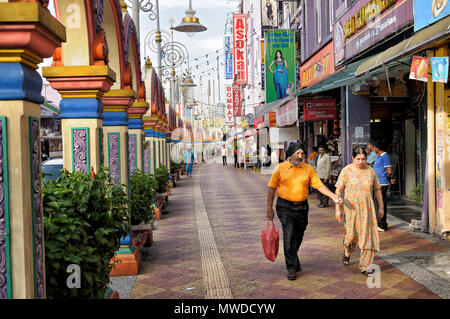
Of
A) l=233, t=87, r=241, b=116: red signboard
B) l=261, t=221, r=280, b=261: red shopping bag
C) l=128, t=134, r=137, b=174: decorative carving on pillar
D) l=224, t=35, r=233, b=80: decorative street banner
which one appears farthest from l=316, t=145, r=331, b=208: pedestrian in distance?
l=233, t=87, r=241, b=116: red signboard

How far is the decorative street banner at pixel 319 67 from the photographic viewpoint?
541 inches

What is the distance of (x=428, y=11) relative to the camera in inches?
288

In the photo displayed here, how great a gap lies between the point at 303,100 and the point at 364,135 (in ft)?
9.42

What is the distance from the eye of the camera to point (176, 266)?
6.85 metres

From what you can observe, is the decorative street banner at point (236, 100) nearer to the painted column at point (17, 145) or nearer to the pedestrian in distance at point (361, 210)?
the pedestrian in distance at point (361, 210)

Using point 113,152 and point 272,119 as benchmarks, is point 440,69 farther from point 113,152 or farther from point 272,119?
point 272,119

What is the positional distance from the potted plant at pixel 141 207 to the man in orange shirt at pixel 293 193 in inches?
99.7

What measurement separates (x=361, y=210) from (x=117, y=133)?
378 cm

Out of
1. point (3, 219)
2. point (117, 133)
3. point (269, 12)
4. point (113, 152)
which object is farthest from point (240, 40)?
point (3, 219)

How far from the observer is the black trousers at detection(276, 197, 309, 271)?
5918mm

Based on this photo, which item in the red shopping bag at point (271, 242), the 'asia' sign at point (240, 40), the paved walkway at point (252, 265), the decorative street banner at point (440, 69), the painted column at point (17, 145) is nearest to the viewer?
the painted column at point (17, 145)

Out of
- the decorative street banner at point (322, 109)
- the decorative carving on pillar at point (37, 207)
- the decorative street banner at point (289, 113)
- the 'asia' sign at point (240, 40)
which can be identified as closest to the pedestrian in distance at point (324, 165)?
the decorative street banner at point (289, 113)

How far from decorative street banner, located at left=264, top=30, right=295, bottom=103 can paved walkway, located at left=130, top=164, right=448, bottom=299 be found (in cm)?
827

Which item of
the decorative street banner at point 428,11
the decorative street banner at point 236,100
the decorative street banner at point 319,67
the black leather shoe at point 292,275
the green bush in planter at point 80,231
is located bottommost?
the black leather shoe at point 292,275
